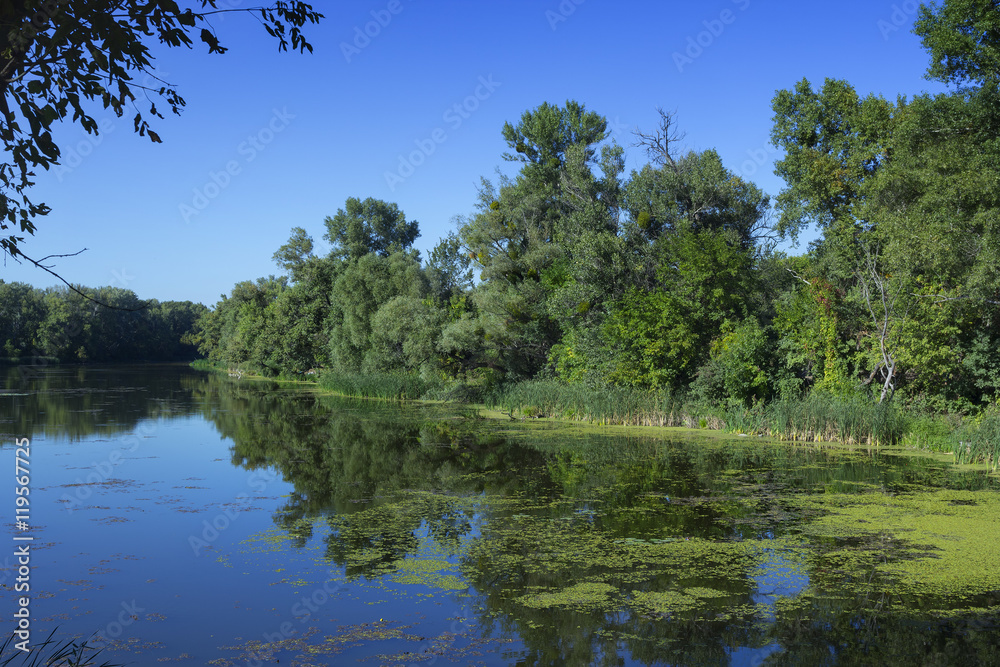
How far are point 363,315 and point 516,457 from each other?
27795 mm

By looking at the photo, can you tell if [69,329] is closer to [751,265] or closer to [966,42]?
[751,265]

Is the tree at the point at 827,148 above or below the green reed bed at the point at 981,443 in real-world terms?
above

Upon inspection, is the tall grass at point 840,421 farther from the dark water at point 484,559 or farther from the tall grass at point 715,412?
the dark water at point 484,559

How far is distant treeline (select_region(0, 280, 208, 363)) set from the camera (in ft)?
259

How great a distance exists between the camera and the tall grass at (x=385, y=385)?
37094 millimetres

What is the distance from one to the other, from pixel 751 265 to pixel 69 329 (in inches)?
2976

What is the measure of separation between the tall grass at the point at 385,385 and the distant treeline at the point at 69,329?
41.7m

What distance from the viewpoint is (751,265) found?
92.3 ft

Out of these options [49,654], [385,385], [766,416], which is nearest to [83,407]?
[385,385]

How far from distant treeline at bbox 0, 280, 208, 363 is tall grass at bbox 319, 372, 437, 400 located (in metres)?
41.7

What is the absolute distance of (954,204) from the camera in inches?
757

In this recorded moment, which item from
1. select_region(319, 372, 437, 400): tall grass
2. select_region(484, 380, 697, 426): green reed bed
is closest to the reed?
select_region(484, 380, 697, 426): green reed bed

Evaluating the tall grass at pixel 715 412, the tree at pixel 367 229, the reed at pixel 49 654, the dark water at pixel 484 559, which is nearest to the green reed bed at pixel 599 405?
the tall grass at pixel 715 412

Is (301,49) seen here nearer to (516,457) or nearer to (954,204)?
(516,457)
